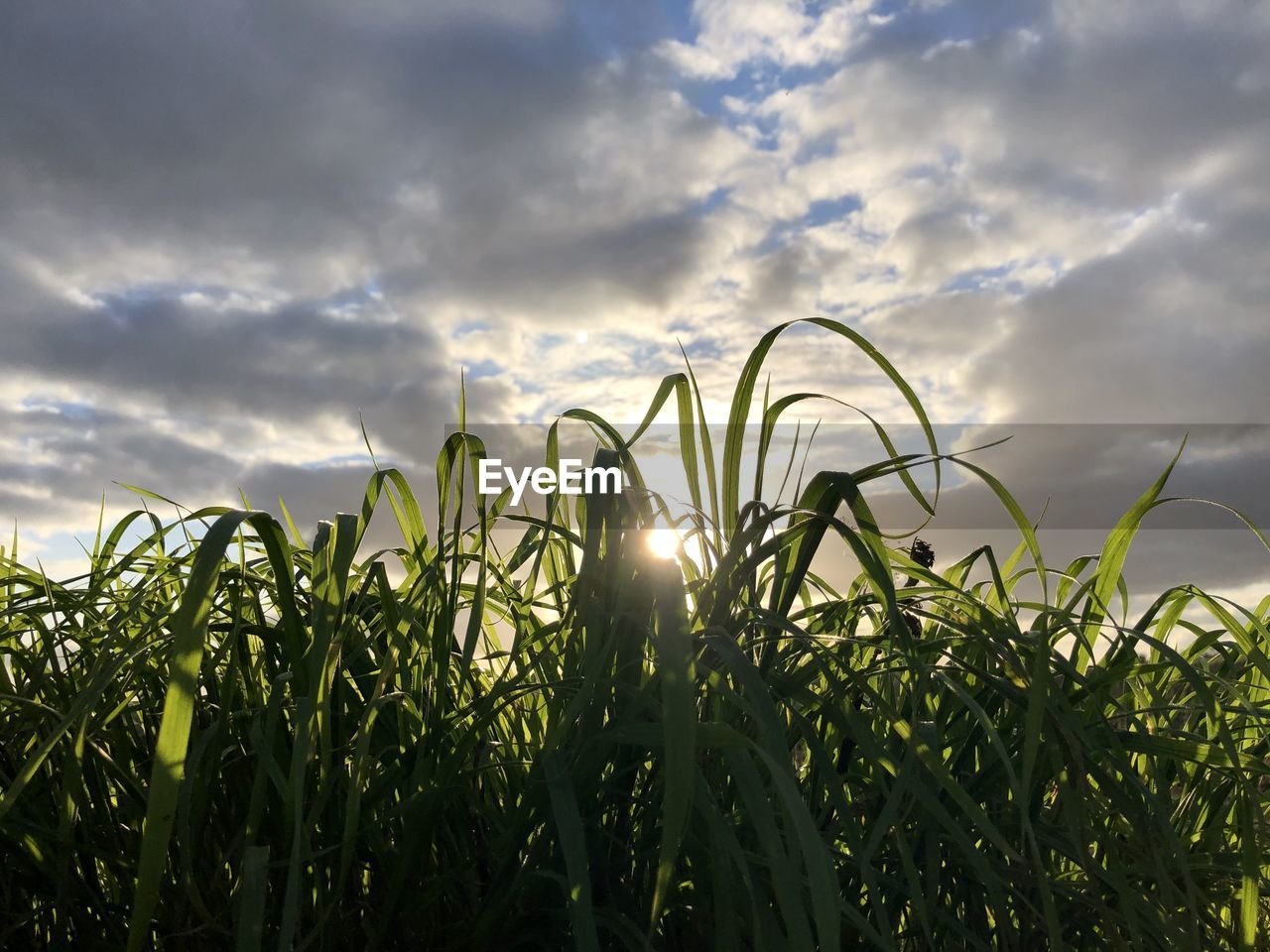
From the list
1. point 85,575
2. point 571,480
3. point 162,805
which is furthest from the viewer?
point 85,575

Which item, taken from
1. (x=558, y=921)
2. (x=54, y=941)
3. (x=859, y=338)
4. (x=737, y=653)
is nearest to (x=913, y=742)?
(x=737, y=653)

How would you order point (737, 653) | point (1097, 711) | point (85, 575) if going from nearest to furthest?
point (737, 653) → point (1097, 711) → point (85, 575)

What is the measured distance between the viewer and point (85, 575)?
1575mm

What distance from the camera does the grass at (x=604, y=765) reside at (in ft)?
2.64

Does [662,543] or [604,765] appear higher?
[662,543]

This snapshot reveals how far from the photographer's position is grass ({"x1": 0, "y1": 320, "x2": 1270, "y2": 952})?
2.64ft

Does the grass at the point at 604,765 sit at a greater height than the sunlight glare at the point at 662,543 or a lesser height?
lesser

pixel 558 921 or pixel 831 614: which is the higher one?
pixel 831 614

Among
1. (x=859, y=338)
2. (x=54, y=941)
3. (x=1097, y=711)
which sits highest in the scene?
(x=859, y=338)

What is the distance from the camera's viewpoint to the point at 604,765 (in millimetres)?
950

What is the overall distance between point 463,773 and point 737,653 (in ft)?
1.17

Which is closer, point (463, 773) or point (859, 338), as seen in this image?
point (463, 773)

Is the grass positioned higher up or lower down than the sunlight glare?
lower down

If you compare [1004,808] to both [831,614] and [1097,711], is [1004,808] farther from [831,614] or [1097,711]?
[831,614]
